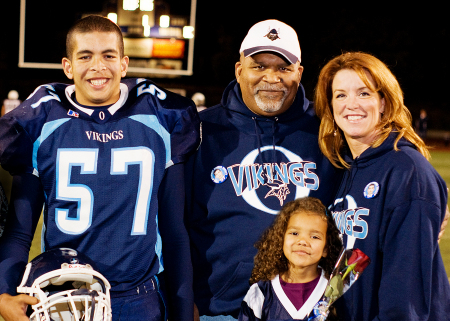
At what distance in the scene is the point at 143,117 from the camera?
2.04 meters

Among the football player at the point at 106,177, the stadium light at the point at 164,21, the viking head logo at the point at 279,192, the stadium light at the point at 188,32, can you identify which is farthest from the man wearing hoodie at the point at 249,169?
the stadium light at the point at 164,21

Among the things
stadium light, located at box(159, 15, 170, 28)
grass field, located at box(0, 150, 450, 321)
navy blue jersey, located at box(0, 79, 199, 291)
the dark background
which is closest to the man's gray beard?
navy blue jersey, located at box(0, 79, 199, 291)

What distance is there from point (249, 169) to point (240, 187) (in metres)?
0.09

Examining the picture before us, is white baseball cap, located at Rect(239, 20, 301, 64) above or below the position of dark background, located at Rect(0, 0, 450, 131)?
Result: below

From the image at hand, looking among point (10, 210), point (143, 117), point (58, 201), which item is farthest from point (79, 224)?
point (143, 117)

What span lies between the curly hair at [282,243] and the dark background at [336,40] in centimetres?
1969

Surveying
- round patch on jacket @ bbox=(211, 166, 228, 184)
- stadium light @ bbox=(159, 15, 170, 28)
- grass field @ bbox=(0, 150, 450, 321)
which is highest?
stadium light @ bbox=(159, 15, 170, 28)

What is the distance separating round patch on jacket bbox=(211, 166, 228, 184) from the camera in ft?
7.76

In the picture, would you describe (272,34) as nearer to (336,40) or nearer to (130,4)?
(130,4)

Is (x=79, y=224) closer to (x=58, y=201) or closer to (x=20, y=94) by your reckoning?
(x=58, y=201)

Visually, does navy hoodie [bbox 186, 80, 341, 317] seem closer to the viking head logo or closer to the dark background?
the viking head logo

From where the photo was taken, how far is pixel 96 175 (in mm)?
1952

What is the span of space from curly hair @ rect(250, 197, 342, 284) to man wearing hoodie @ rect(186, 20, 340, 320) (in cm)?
7

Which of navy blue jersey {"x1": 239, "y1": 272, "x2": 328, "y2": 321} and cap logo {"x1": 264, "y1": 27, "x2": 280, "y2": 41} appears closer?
navy blue jersey {"x1": 239, "y1": 272, "x2": 328, "y2": 321}
